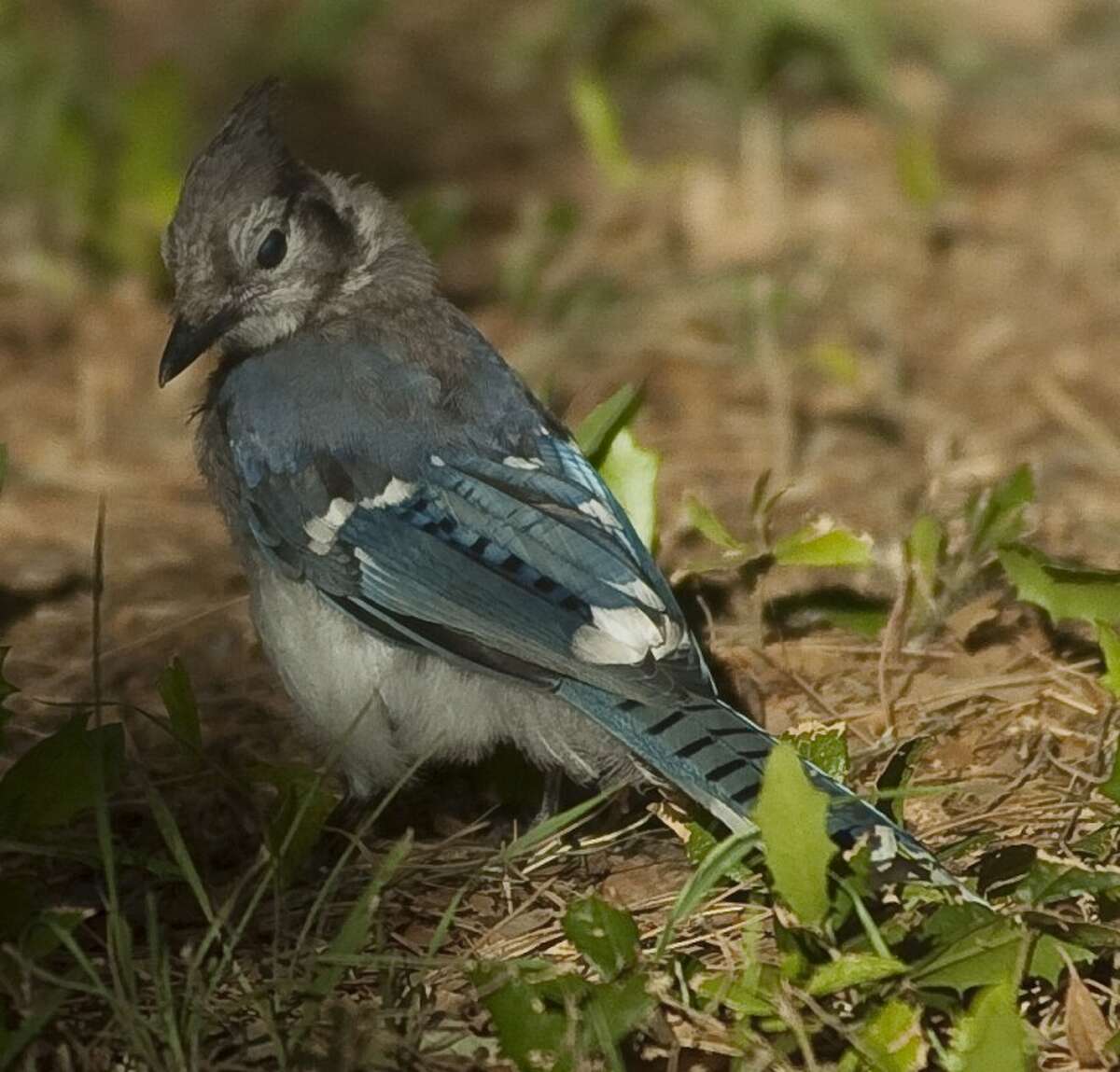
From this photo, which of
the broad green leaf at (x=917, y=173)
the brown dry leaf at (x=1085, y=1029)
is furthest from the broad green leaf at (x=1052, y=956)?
the broad green leaf at (x=917, y=173)

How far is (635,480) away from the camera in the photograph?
11.4ft

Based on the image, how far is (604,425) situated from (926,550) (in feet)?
1.86

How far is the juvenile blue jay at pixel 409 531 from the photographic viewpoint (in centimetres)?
283

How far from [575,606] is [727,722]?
287 mm

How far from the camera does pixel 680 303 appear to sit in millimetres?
5293

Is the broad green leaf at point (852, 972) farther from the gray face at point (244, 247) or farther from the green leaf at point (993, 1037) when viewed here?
the gray face at point (244, 247)

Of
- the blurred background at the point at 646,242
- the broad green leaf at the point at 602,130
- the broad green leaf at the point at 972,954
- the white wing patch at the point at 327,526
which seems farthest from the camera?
the broad green leaf at the point at 602,130

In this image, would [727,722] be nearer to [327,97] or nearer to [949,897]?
[949,897]

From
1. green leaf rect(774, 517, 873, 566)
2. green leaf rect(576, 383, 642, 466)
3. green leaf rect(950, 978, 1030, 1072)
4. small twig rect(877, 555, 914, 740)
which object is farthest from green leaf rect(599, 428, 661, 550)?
green leaf rect(950, 978, 1030, 1072)

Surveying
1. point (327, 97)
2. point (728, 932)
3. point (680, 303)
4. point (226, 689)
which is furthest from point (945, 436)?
point (327, 97)

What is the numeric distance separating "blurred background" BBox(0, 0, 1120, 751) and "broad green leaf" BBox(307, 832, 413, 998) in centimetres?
97

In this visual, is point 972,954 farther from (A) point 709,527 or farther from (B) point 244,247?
(B) point 244,247

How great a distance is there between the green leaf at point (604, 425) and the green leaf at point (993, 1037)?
4.53ft

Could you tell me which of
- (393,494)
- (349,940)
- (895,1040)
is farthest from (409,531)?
(895,1040)
